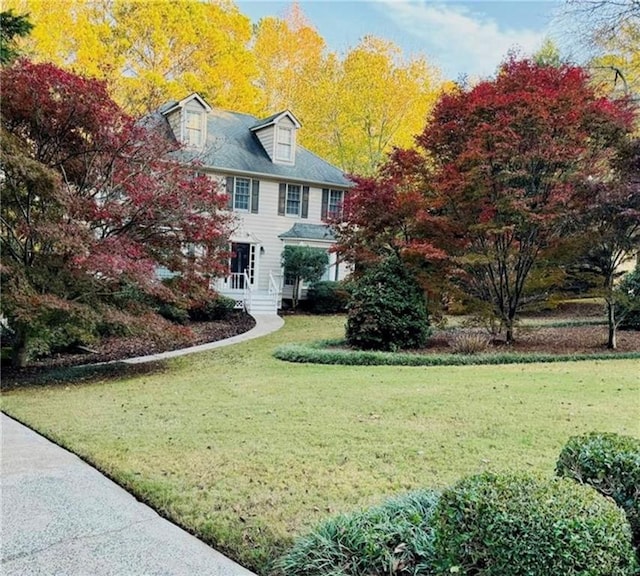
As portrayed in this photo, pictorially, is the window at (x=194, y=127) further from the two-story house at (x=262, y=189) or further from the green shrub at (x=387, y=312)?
the green shrub at (x=387, y=312)

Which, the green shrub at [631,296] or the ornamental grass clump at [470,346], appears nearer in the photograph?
the ornamental grass clump at [470,346]

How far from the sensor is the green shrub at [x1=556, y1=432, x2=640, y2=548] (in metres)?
2.42

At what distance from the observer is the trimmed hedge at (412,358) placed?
9.24 meters

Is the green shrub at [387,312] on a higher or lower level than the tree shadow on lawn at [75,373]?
higher

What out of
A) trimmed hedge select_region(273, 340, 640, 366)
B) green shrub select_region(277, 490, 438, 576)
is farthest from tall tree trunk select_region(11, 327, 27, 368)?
green shrub select_region(277, 490, 438, 576)

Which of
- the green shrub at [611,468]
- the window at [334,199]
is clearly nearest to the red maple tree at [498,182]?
the green shrub at [611,468]

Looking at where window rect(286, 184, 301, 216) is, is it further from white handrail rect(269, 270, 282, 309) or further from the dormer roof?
white handrail rect(269, 270, 282, 309)

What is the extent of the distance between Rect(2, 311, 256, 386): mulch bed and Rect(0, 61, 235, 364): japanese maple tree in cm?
59

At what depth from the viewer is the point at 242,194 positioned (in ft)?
63.4

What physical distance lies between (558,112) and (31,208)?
9.68 m

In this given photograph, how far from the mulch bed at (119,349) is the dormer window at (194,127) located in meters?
7.21

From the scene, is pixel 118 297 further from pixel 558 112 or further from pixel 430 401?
pixel 558 112

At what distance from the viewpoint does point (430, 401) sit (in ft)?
19.9

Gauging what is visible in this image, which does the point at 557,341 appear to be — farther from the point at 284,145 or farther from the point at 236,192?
the point at 284,145
